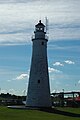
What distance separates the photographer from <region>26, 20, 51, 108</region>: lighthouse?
56594 mm

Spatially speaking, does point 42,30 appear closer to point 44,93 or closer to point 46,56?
point 46,56

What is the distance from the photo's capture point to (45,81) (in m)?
56.8

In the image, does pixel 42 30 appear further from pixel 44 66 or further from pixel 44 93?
pixel 44 93

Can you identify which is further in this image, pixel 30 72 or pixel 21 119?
pixel 30 72

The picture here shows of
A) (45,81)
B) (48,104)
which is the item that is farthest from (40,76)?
(48,104)

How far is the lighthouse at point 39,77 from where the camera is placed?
56.6 m

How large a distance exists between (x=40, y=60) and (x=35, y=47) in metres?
2.36

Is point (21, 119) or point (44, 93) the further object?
point (44, 93)

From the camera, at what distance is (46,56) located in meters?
58.1

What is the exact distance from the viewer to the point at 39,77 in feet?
186

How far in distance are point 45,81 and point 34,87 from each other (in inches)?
76.5

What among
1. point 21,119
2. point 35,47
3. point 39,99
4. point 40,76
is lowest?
point 21,119

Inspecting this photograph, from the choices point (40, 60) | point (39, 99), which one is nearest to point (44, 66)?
point (40, 60)

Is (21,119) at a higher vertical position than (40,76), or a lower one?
lower
